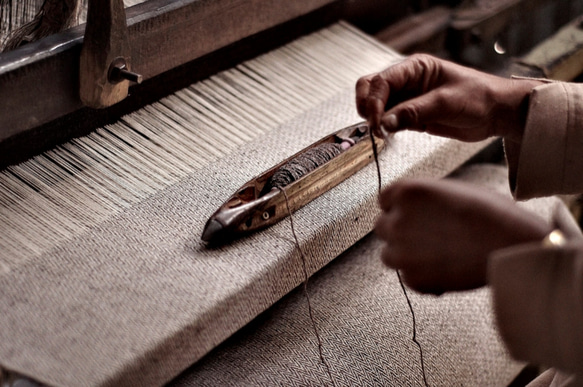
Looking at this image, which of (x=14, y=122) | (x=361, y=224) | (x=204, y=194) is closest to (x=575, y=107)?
(x=361, y=224)

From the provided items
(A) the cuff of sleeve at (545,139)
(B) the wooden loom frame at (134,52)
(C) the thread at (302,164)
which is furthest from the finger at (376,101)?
(B) the wooden loom frame at (134,52)

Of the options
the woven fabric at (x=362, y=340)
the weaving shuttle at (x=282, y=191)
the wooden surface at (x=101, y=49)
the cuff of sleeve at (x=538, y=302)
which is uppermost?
the wooden surface at (x=101, y=49)

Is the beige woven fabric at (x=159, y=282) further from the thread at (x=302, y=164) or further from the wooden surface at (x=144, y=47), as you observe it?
the wooden surface at (x=144, y=47)

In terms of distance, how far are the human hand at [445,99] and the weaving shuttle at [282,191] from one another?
0.10 m

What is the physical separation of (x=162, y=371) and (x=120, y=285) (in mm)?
119

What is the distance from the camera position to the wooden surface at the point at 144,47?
3.00ft

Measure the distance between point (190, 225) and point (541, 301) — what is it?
46 cm

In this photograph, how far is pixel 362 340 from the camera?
1072 mm

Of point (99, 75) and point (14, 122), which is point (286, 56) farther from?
point (14, 122)

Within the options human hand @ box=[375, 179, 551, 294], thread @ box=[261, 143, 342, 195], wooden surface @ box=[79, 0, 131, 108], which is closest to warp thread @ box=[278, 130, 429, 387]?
thread @ box=[261, 143, 342, 195]

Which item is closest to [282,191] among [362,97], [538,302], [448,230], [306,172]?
[306,172]

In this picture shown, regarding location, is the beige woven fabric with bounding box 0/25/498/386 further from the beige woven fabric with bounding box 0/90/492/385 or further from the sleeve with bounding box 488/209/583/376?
the sleeve with bounding box 488/209/583/376

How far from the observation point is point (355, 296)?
116cm

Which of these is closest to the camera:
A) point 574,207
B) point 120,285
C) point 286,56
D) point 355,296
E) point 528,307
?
point 528,307
